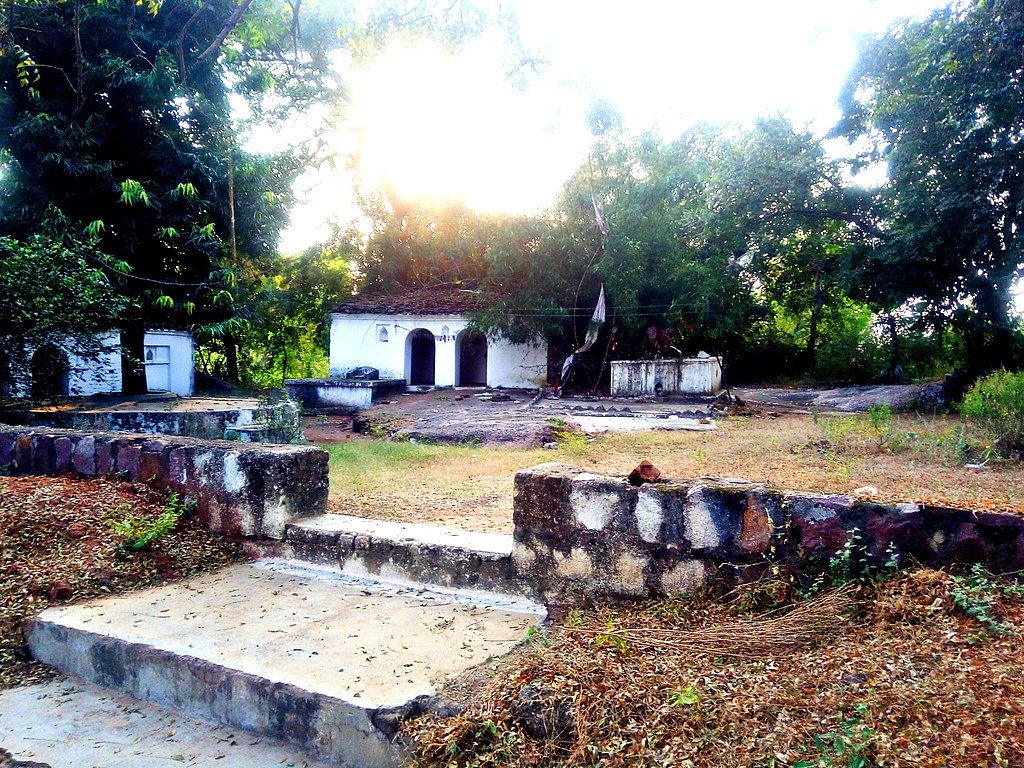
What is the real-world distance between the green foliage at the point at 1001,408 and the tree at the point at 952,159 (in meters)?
4.12

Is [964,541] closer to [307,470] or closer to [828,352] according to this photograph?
[307,470]

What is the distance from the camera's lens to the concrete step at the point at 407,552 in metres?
3.51

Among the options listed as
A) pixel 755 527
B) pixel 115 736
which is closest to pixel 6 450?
pixel 115 736

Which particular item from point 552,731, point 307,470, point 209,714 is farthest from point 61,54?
point 552,731

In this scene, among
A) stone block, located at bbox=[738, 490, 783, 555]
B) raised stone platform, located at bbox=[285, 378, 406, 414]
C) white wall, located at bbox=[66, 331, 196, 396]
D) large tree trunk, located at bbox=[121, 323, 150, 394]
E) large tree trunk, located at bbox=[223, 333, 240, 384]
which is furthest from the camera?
large tree trunk, located at bbox=[223, 333, 240, 384]

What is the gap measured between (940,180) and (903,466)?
950cm

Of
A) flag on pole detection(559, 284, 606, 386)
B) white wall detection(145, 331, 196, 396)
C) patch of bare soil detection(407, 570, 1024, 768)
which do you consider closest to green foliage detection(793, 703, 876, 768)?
patch of bare soil detection(407, 570, 1024, 768)

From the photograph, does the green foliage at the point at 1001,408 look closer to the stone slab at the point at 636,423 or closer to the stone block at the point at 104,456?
the stone slab at the point at 636,423

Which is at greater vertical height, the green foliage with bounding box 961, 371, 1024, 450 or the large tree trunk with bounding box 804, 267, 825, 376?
the large tree trunk with bounding box 804, 267, 825, 376

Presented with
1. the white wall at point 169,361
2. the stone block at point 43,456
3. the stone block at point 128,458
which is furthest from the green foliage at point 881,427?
the white wall at point 169,361

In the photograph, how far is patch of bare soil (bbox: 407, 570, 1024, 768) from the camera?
1.93m

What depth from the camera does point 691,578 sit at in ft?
9.87

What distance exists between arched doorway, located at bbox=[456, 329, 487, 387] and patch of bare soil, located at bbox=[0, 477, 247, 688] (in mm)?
22554

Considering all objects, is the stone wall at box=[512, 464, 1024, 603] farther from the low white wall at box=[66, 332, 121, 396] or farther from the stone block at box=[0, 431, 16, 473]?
the low white wall at box=[66, 332, 121, 396]
